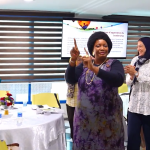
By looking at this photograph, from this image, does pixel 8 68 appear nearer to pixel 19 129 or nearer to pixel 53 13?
pixel 53 13

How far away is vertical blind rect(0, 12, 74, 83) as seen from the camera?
5.15 meters

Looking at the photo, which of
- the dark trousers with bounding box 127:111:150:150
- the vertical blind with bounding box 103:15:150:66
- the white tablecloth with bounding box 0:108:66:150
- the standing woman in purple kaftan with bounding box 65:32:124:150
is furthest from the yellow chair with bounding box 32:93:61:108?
the vertical blind with bounding box 103:15:150:66

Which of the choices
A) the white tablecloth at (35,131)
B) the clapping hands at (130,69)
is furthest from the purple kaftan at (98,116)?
the clapping hands at (130,69)

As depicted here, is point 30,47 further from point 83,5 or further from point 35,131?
point 35,131

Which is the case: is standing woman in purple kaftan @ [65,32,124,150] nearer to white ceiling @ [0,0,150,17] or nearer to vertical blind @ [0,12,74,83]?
white ceiling @ [0,0,150,17]

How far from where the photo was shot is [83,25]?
17.2ft

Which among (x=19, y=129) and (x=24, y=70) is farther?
(x=24, y=70)

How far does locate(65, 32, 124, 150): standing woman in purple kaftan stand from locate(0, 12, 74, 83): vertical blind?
3371 millimetres

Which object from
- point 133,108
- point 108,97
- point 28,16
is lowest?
point 133,108

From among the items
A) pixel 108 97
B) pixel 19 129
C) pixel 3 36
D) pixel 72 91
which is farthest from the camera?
pixel 3 36

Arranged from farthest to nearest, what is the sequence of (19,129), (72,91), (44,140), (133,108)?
(72,91), (133,108), (44,140), (19,129)

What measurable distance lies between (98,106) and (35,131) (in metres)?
0.98

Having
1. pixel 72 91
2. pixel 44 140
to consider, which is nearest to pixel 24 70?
pixel 72 91

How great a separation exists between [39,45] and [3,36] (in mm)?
701
